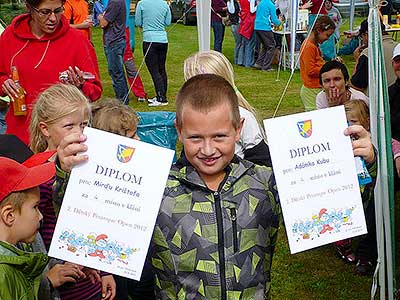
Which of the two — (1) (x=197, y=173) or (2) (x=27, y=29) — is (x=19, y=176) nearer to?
(1) (x=197, y=173)

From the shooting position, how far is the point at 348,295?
13.8 ft

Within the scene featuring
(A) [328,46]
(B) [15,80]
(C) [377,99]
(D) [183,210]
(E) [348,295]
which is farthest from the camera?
(A) [328,46]

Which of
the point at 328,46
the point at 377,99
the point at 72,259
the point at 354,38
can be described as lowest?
the point at 354,38

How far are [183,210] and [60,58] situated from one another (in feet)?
6.21

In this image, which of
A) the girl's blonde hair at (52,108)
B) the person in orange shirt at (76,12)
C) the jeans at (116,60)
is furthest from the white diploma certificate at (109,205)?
the person in orange shirt at (76,12)

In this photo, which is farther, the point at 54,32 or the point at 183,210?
the point at 54,32

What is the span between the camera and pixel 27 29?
3.58 m

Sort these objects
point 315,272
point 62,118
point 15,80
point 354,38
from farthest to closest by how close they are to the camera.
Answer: point 354,38
point 315,272
point 15,80
point 62,118

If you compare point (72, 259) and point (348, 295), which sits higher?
point (72, 259)

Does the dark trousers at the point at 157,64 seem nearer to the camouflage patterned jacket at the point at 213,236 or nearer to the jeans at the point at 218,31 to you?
the jeans at the point at 218,31

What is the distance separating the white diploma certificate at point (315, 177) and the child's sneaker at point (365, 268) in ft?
8.78

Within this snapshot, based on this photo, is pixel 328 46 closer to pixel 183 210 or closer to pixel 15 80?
pixel 15 80

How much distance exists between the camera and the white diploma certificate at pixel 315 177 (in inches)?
75.0

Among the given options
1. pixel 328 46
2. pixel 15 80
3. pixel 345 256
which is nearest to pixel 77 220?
pixel 15 80
